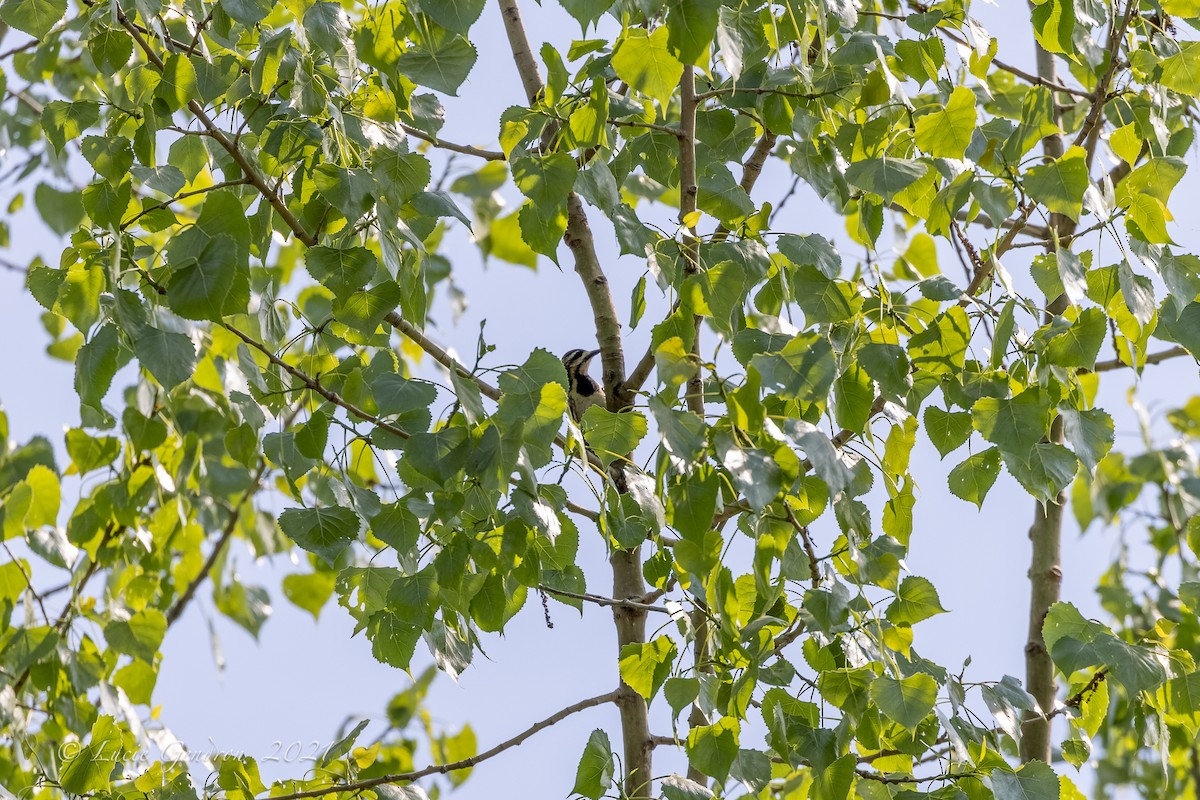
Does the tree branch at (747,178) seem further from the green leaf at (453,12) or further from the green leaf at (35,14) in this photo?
the green leaf at (35,14)

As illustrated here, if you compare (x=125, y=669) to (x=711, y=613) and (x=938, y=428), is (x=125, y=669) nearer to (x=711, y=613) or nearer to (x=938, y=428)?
(x=711, y=613)

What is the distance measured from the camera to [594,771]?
1066mm

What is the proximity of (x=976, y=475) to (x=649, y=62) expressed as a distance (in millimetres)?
482

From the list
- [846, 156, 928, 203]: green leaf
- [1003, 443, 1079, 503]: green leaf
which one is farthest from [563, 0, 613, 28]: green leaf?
[1003, 443, 1079, 503]: green leaf

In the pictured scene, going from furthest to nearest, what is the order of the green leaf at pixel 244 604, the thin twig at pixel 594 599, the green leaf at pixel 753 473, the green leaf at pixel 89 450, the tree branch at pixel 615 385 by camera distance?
the green leaf at pixel 244 604
the green leaf at pixel 89 450
the tree branch at pixel 615 385
the thin twig at pixel 594 599
the green leaf at pixel 753 473

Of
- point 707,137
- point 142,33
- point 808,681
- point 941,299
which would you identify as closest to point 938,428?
point 941,299

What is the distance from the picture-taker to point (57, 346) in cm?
238

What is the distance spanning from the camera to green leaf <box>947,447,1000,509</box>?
42.9 inches

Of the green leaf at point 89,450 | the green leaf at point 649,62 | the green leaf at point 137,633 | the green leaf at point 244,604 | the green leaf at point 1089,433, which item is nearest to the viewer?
the green leaf at point 649,62

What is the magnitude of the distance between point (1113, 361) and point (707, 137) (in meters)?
0.86

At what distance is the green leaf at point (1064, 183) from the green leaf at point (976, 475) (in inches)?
8.8

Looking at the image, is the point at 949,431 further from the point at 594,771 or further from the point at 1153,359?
the point at 1153,359

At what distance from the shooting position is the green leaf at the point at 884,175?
0.98 metres

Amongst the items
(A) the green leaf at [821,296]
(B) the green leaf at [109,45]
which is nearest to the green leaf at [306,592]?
(B) the green leaf at [109,45]
